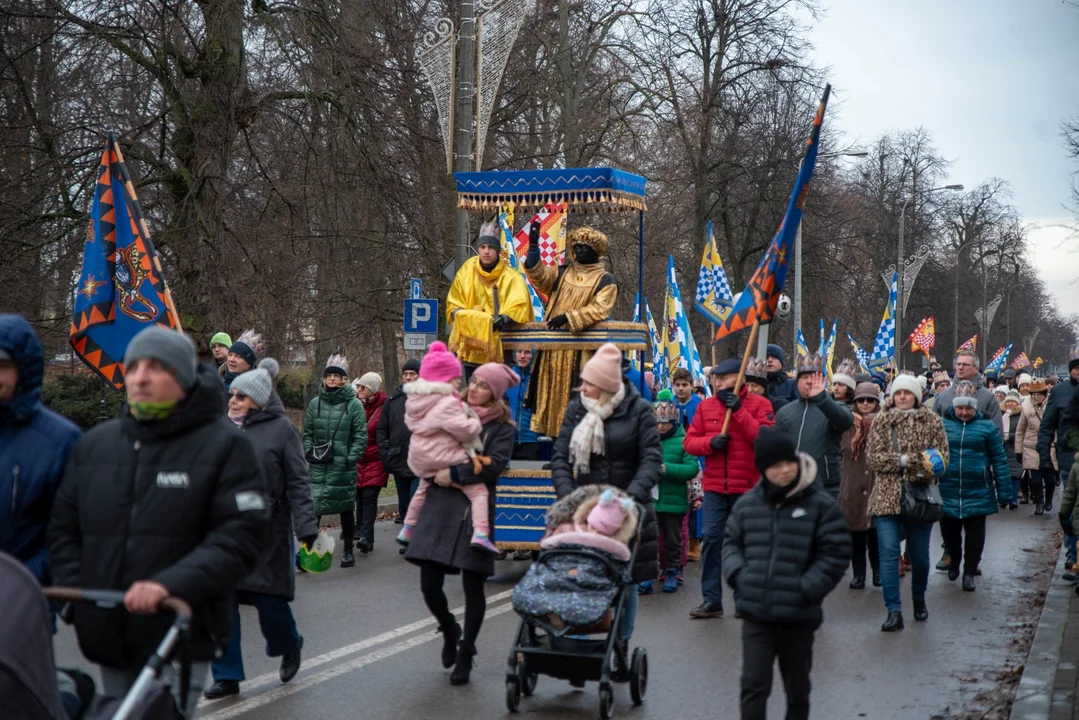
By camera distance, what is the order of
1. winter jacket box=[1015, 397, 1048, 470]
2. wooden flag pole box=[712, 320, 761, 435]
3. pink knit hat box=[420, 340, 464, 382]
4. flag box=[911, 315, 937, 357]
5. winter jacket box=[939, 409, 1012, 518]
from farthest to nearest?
flag box=[911, 315, 937, 357] < winter jacket box=[1015, 397, 1048, 470] < winter jacket box=[939, 409, 1012, 518] < wooden flag pole box=[712, 320, 761, 435] < pink knit hat box=[420, 340, 464, 382]

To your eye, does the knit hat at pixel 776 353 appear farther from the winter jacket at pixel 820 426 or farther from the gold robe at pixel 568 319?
the winter jacket at pixel 820 426

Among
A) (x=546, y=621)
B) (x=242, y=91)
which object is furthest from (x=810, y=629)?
(x=242, y=91)

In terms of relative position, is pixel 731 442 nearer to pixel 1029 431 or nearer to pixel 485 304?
pixel 485 304

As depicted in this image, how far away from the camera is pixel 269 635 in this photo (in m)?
6.95

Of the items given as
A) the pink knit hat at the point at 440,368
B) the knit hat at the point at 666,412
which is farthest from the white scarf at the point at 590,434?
Result: the knit hat at the point at 666,412

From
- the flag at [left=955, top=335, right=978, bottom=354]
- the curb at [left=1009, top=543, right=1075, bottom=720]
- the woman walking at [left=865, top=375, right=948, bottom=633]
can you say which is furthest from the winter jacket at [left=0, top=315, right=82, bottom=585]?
the flag at [left=955, top=335, right=978, bottom=354]

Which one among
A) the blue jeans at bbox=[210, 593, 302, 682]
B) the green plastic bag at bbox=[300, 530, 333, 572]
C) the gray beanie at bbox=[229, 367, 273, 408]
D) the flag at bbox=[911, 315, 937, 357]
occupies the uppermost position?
the flag at bbox=[911, 315, 937, 357]

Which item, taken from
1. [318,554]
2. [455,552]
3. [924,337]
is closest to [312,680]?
[318,554]

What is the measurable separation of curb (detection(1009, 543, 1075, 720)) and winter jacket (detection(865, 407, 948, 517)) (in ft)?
4.32

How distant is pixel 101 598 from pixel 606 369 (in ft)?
13.2

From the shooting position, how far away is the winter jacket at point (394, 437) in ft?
40.7

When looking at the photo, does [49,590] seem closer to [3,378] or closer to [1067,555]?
[3,378]

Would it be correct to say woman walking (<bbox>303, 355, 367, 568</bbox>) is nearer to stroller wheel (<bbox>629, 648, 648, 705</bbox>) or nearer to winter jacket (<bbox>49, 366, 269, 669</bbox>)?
stroller wheel (<bbox>629, 648, 648, 705</bbox>)

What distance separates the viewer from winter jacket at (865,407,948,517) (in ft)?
30.7
